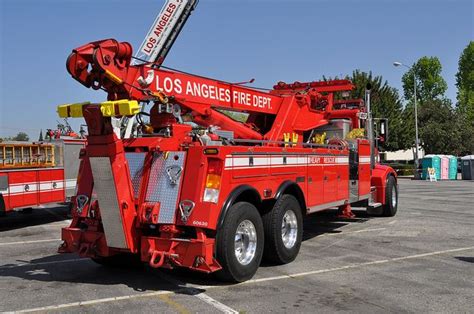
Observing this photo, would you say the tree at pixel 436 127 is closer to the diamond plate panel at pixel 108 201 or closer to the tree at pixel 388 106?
the tree at pixel 388 106

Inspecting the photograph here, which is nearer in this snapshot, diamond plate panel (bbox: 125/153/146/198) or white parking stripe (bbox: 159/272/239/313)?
white parking stripe (bbox: 159/272/239/313)

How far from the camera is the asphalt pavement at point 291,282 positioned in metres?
5.48

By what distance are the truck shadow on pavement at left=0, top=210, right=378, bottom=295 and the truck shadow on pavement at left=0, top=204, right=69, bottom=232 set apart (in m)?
4.92

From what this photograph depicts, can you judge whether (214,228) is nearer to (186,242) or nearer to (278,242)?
(186,242)

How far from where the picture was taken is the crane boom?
72.9ft

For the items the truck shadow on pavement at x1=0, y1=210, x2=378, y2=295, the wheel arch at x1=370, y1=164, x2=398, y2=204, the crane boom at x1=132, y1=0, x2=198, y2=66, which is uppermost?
the crane boom at x1=132, y1=0, x2=198, y2=66

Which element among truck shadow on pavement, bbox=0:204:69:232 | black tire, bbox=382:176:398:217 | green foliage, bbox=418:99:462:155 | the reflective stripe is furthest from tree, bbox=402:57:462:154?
the reflective stripe

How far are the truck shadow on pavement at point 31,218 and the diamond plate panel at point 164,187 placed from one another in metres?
7.47

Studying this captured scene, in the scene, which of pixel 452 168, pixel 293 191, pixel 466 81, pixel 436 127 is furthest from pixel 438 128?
pixel 293 191

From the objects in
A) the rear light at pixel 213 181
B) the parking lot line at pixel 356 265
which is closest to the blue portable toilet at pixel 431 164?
the parking lot line at pixel 356 265

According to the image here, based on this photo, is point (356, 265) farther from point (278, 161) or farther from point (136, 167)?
point (136, 167)

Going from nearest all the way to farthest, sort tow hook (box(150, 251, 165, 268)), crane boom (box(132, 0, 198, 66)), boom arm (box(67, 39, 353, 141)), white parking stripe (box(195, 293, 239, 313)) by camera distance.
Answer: white parking stripe (box(195, 293, 239, 313)) → tow hook (box(150, 251, 165, 268)) → boom arm (box(67, 39, 353, 141)) → crane boom (box(132, 0, 198, 66))

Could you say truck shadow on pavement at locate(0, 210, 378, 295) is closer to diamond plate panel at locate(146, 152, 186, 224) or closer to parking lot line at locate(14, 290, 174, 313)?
parking lot line at locate(14, 290, 174, 313)

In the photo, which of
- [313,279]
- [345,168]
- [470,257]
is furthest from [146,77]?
[470,257]
